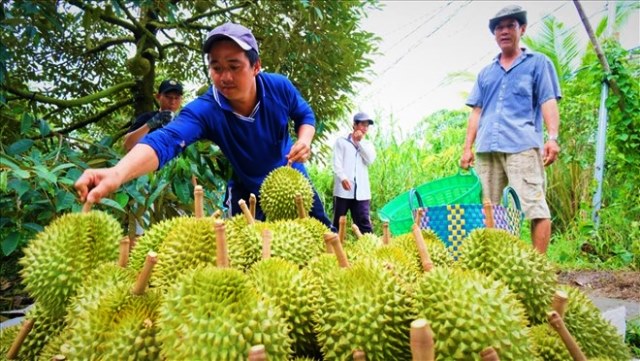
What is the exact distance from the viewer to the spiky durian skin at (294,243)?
1125 mm

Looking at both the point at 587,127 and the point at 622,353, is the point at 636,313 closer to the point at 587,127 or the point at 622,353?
the point at 622,353

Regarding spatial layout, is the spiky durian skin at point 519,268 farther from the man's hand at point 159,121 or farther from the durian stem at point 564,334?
the man's hand at point 159,121

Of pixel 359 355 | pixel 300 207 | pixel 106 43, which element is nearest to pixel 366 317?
pixel 359 355

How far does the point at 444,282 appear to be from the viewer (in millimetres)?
802

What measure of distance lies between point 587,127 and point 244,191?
6.45 m

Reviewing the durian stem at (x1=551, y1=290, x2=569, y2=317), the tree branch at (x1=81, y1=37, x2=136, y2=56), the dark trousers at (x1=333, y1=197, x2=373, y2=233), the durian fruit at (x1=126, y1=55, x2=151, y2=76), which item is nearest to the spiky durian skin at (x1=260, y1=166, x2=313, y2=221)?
the durian stem at (x1=551, y1=290, x2=569, y2=317)

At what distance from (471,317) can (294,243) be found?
0.52 m

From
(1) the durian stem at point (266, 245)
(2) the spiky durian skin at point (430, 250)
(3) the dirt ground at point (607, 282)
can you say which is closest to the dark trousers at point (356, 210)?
(3) the dirt ground at point (607, 282)

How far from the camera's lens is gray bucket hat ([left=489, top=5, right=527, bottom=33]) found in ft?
9.92

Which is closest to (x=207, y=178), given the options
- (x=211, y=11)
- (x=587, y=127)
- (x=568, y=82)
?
(x=211, y=11)

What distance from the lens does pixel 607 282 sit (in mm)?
3520

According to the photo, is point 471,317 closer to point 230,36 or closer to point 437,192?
point 230,36

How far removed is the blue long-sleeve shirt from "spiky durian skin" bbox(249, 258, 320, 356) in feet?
3.15

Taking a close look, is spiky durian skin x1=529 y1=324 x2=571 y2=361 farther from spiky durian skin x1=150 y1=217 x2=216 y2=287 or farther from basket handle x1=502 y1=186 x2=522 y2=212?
basket handle x1=502 y1=186 x2=522 y2=212
